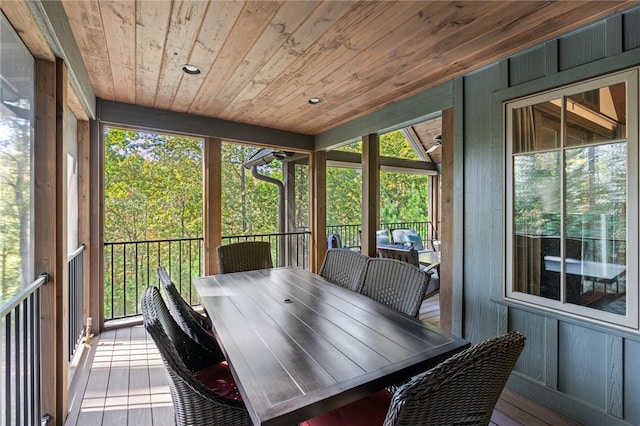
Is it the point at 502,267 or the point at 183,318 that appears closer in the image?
the point at 183,318

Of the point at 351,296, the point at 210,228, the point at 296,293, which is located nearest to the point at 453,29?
Result: the point at 351,296

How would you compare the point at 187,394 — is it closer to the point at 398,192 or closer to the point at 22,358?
the point at 22,358

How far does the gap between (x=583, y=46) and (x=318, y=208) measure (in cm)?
346

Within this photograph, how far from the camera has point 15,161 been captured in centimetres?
144

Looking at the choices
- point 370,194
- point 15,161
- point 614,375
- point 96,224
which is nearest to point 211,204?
point 96,224

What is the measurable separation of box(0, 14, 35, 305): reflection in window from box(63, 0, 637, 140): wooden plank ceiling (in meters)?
0.48

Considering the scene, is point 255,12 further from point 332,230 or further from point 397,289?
point 332,230

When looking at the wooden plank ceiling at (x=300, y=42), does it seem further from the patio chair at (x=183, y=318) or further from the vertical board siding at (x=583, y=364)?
the vertical board siding at (x=583, y=364)

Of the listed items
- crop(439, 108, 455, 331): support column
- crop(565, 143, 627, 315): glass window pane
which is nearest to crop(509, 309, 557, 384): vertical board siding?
crop(565, 143, 627, 315): glass window pane

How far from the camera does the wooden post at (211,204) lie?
375 cm

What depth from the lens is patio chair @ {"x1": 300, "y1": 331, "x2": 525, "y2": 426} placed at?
2.55 ft

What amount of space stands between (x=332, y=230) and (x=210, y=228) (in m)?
3.98

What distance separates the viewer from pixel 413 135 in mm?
7102

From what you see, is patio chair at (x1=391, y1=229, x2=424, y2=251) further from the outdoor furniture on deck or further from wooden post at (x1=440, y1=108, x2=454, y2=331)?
wooden post at (x1=440, y1=108, x2=454, y2=331)
